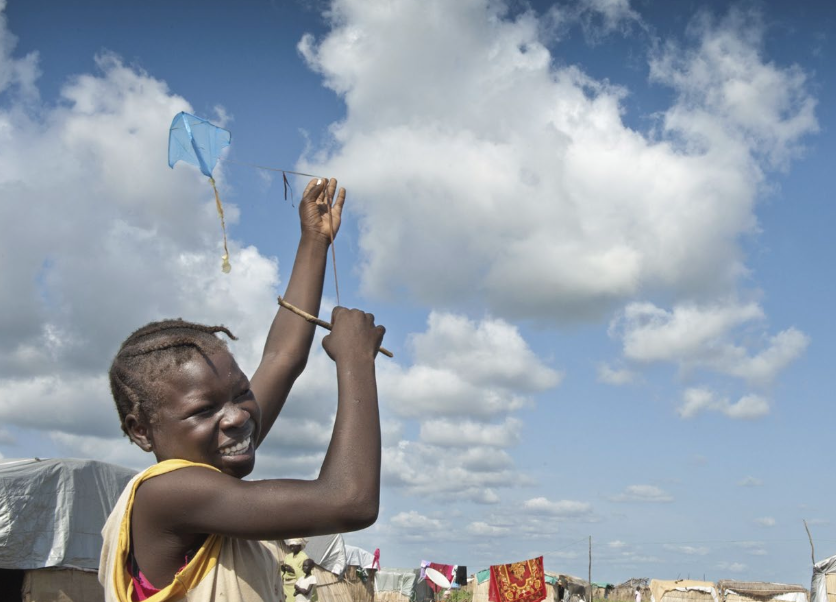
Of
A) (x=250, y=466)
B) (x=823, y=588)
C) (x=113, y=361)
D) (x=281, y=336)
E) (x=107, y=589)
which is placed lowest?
(x=107, y=589)

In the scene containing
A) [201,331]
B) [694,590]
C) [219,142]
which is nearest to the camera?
[201,331]

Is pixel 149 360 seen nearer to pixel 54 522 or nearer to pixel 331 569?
pixel 54 522

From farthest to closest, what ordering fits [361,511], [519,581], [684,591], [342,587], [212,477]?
[684,591], [519,581], [342,587], [212,477], [361,511]

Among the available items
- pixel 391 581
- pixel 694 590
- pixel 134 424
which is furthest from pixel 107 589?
pixel 391 581

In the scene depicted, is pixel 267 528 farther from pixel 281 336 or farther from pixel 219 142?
pixel 219 142

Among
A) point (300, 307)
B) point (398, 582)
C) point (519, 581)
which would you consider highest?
point (398, 582)

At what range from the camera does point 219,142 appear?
10.3ft

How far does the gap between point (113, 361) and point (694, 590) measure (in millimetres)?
29872

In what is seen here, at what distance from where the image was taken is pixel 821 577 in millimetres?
21547

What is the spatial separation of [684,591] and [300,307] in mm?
29367

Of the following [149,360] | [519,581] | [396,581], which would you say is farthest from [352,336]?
[396,581]

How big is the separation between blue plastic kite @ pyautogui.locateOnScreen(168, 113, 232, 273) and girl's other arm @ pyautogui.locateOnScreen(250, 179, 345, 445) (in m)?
0.36

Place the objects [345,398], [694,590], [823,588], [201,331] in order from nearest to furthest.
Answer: [345,398] < [201,331] < [823,588] < [694,590]

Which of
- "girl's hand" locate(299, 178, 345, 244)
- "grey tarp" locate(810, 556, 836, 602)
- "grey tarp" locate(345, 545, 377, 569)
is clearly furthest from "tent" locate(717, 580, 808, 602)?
"girl's hand" locate(299, 178, 345, 244)
